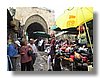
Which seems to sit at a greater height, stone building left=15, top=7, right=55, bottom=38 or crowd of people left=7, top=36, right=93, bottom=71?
stone building left=15, top=7, right=55, bottom=38

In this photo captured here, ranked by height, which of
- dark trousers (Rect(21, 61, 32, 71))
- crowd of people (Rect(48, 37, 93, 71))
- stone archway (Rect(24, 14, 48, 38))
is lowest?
dark trousers (Rect(21, 61, 32, 71))

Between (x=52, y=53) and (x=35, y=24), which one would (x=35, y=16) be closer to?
(x=35, y=24)

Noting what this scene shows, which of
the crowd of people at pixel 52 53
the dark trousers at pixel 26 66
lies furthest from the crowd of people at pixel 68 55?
the dark trousers at pixel 26 66

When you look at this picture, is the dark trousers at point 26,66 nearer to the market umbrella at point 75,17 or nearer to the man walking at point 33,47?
the man walking at point 33,47

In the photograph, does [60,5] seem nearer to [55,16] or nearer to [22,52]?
[55,16]

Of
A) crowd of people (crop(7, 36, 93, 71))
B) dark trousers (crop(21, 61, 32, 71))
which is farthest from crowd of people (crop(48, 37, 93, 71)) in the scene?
dark trousers (crop(21, 61, 32, 71))

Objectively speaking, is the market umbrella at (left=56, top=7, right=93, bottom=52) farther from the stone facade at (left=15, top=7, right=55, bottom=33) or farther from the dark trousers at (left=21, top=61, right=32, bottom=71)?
the dark trousers at (left=21, top=61, right=32, bottom=71)
